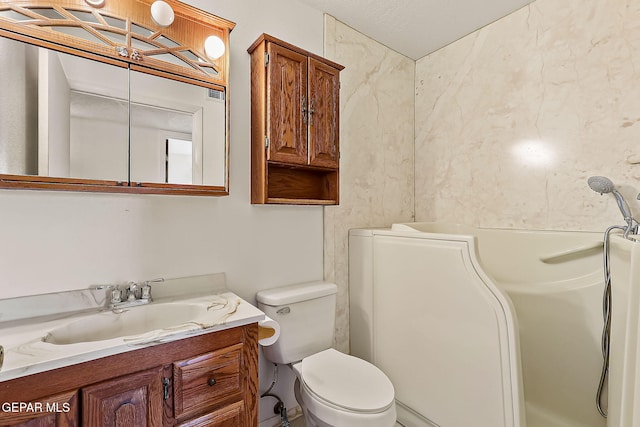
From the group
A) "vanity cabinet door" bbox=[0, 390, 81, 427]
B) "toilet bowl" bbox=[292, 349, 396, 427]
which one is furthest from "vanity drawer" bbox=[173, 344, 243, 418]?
"toilet bowl" bbox=[292, 349, 396, 427]

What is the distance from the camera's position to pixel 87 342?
93 cm

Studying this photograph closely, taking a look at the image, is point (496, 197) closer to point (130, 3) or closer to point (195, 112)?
point (195, 112)

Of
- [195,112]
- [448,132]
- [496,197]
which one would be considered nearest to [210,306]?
[195,112]

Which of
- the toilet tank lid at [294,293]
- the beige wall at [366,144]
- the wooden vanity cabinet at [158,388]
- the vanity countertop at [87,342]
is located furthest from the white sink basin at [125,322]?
the beige wall at [366,144]

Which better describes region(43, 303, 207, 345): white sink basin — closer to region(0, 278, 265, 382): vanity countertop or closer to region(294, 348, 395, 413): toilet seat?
region(0, 278, 265, 382): vanity countertop

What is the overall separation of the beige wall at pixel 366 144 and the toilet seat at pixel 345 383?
1.50ft

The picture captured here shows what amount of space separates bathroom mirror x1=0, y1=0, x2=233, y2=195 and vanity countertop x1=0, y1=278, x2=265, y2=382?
0.48 meters

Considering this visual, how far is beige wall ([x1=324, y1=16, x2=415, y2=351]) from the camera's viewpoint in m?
1.97

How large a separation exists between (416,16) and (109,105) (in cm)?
184

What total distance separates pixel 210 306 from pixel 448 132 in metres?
2.00

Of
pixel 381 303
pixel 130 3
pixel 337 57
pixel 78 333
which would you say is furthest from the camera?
pixel 337 57

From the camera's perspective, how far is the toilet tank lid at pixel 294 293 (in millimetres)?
1499

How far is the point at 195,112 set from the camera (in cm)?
135

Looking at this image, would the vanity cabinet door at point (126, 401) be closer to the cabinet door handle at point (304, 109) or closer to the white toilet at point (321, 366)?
the white toilet at point (321, 366)
